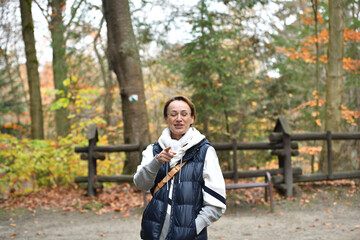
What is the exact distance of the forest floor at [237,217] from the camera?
20.2 feet

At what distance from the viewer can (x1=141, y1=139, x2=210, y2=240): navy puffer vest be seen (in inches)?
93.3

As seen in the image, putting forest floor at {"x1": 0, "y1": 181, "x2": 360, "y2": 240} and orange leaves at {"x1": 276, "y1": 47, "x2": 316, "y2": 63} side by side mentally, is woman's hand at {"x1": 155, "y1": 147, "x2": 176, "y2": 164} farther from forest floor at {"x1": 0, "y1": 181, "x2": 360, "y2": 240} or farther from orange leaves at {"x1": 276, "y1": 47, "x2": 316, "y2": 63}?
orange leaves at {"x1": 276, "y1": 47, "x2": 316, "y2": 63}

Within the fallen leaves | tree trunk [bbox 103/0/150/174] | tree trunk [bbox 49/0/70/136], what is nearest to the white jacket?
the fallen leaves

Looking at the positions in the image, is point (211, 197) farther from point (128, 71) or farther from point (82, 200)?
point (128, 71)

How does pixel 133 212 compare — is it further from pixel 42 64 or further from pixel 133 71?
pixel 42 64

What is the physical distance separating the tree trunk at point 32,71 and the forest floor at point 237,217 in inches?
137

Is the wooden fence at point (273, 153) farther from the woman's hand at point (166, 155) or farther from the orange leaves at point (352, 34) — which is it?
the woman's hand at point (166, 155)

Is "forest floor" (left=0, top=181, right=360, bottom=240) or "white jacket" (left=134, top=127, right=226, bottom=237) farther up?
"white jacket" (left=134, top=127, right=226, bottom=237)

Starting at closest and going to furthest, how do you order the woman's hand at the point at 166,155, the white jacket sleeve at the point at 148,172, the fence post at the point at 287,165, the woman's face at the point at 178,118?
1. the woman's hand at the point at 166,155
2. the white jacket sleeve at the point at 148,172
3. the woman's face at the point at 178,118
4. the fence post at the point at 287,165

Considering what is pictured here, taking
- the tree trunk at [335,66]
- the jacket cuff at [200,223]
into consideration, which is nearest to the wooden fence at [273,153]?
the tree trunk at [335,66]

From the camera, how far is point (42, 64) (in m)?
26.0

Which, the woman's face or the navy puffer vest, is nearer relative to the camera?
the navy puffer vest

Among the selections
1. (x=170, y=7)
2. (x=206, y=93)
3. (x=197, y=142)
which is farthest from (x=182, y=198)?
(x=170, y=7)

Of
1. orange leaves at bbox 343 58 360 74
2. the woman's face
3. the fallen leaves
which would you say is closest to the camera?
the woman's face
